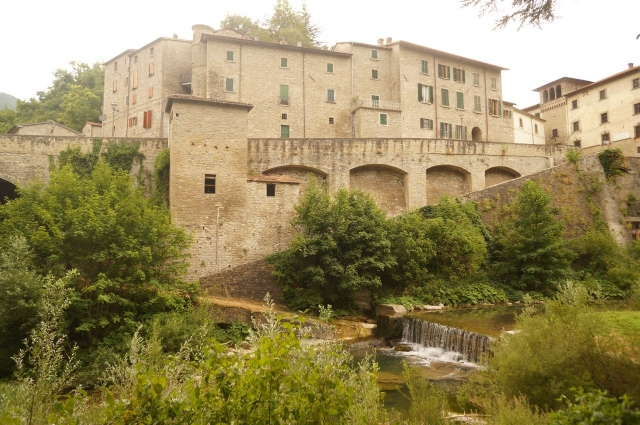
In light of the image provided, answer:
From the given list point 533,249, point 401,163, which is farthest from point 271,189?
point 533,249

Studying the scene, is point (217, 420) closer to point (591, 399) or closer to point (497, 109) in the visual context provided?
point (591, 399)

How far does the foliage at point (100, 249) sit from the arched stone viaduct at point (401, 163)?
9312 millimetres

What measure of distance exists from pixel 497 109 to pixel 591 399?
3729 centimetres

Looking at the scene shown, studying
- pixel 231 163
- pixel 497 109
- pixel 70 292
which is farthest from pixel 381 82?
pixel 70 292

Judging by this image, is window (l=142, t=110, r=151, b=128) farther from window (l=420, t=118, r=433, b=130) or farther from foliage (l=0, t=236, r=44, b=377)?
foliage (l=0, t=236, r=44, b=377)

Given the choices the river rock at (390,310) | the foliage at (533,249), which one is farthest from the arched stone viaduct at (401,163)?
the river rock at (390,310)

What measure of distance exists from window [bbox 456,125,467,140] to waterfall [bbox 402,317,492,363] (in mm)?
22391

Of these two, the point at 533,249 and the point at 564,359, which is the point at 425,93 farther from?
the point at 564,359

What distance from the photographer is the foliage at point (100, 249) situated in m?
14.6

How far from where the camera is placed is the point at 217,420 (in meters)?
3.74

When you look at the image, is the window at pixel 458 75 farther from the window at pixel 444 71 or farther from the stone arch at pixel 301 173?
the stone arch at pixel 301 173

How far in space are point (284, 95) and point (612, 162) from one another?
881 inches

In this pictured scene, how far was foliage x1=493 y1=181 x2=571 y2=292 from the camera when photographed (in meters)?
21.8

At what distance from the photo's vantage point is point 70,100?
131 ft
